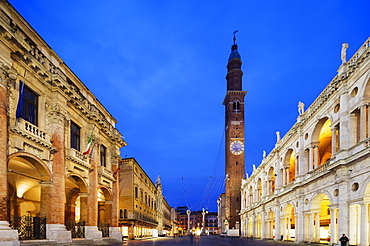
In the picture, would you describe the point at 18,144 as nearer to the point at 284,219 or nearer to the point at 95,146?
the point at 95,146

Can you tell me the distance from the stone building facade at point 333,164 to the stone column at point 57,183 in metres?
17.8

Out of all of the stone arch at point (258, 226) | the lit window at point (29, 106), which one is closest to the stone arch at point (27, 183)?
the lit window at point (29, 106)

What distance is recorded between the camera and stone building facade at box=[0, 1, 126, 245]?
15203mm

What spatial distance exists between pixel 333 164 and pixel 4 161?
20.1 meters

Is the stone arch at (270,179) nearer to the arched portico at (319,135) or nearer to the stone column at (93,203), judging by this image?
the arched portico at (319,135)

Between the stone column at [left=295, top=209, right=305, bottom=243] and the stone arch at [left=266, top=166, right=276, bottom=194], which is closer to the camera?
the stone column at [left=295, top=209, right=305, bottom=243]

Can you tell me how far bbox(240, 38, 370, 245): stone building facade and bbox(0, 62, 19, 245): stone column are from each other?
1851cm

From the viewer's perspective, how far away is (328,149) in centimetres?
3631

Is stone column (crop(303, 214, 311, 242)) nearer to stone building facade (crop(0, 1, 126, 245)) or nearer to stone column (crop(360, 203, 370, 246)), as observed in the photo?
stone column (crop(360, 203, 370, 246))

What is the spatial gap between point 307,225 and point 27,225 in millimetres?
23376

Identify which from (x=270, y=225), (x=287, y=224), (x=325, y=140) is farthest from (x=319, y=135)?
(x=270, y=225)

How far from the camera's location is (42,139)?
18.3 m

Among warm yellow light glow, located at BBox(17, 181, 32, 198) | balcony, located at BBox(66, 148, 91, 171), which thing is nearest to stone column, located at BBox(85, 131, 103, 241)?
balcony, located at BBox(66, 148, 91, 171)

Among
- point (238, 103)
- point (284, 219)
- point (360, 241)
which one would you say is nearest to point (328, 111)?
point (360, 241)
